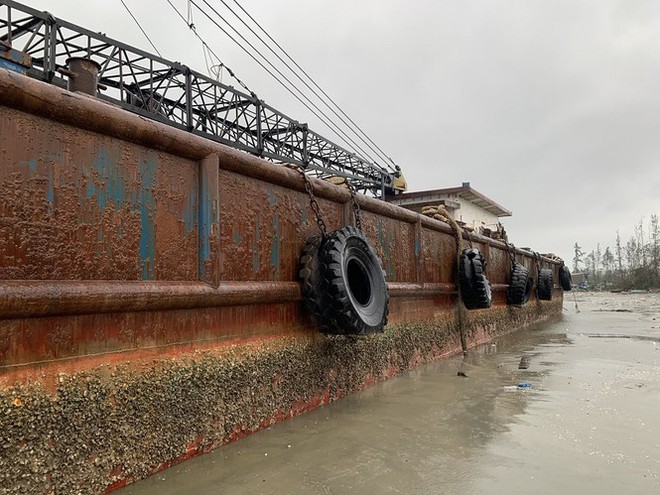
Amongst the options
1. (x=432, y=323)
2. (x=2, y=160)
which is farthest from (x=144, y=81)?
(x=2, y=160)

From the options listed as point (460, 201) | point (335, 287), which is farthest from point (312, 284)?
point (460, 201)

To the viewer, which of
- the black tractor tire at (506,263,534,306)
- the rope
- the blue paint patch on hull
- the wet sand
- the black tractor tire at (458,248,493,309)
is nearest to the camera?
the wet sand

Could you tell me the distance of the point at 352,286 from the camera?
437 cm

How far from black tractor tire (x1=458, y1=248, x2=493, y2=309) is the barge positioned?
3.46 meters

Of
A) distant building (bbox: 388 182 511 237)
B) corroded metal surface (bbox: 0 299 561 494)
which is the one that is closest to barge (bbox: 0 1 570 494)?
corroded metal surface (bbox: 0 299 561 494)

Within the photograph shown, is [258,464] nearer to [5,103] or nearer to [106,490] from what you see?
[106,490]

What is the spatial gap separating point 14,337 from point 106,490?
0.82m

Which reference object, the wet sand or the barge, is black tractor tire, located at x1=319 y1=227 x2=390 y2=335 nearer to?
the barge

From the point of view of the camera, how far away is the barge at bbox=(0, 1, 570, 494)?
80.8 inches

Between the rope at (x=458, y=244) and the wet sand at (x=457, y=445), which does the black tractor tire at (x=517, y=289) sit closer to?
the rope at (x=458, y=244)

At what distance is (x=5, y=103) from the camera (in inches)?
80.7

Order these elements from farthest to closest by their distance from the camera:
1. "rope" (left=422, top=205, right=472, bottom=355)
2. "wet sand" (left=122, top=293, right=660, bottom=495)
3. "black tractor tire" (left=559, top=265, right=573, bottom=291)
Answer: "black tractor tire" (left=559, top=265, right=573, bottom=291)
"rope" (left=422, top=205, right=472, bottom=355)
"wet sand" (left=122, top=293, right=660, bottom=495)

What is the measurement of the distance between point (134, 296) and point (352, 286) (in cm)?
225

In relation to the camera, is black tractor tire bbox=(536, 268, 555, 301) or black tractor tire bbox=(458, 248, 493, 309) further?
black tractor tire bbox=(536, 268, 555, 301)
